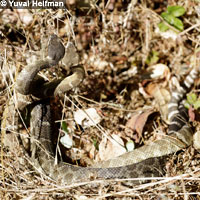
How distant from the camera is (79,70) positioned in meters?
4.33

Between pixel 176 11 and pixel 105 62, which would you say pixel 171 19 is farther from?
pixel 105 62

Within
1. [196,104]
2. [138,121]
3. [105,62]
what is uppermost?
[105,62]

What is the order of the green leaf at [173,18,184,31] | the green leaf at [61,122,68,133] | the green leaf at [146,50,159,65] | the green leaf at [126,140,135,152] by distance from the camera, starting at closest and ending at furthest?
the green leaf at [126,140,135,152] < the green leaf at [61,122,68,133] < the green leaf at [173,18,184,31] < the green leaf at [146,50,159,65]

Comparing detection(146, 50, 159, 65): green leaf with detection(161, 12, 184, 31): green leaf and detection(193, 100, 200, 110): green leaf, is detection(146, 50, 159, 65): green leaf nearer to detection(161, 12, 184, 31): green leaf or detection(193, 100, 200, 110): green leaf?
detection(161, 12, 184, 31): green leaf

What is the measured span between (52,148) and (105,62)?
177 centimetres

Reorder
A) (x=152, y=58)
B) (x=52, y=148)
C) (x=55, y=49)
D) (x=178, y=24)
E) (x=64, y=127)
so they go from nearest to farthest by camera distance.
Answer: (x=55, y=49) < (x=52, y=148) < (x=64, y=127) < (x=178, y=24) < (x=152, y=58)

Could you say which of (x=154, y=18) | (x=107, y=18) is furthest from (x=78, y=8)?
(x=154, y=18)

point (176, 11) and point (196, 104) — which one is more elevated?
point (176, 11)

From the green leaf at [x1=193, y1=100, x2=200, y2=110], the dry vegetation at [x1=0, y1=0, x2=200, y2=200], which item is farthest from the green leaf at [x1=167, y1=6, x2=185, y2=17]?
the green leaf at [x1=193, y1=100, x2=200, y2=110]

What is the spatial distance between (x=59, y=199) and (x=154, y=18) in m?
3.34

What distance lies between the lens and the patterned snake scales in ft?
12.5

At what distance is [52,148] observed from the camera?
4.18m

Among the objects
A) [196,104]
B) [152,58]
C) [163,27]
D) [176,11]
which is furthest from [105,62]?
[196,104]

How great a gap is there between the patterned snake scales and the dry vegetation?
0.15 metres
